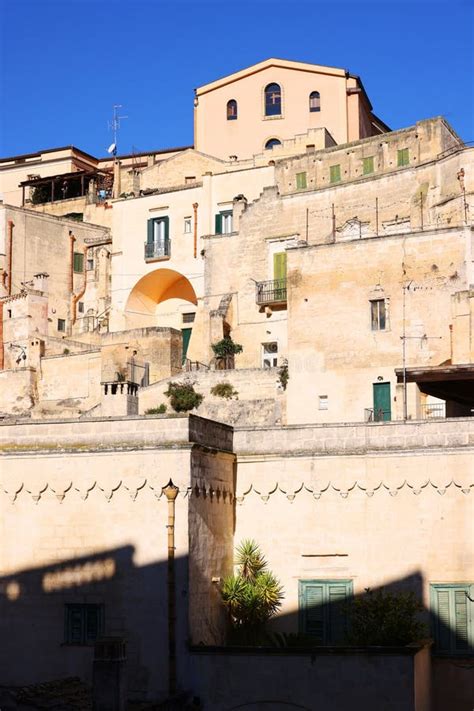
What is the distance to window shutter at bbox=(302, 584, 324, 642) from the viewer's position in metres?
23.6

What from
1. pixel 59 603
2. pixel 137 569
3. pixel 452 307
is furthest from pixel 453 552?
pixel 452 307

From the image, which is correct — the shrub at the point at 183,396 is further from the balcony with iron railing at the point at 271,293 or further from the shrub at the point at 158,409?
the balcony with iron railing at the point at 271,293

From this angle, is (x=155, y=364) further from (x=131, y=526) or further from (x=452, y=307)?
(x=131, y=526)

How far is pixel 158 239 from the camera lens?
5203cm

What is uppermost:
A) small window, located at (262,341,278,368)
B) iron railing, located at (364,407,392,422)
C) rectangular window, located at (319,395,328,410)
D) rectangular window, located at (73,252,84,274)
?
rectangular window, located at (73,252,84,274)

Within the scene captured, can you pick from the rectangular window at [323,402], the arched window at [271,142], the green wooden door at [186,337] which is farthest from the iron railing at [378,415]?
the arched window at [271,142]

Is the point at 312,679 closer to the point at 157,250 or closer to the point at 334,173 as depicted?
the point at 334,173

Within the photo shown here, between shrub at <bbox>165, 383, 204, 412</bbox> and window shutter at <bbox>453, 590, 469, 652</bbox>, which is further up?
shrub at <bbox>165, 383, 204, 412</bbox>

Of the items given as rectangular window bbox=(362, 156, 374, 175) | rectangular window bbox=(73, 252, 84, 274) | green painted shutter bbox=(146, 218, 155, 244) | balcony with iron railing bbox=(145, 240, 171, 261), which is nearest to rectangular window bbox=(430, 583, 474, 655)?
rectangular window bbox=(362, 156, 374, 175)

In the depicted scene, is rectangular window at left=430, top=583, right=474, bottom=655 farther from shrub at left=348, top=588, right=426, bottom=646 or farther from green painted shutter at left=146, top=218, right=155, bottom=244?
green painted shutter at left=146, top=218, right=155, bottom=244

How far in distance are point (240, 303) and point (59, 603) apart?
2505 cm

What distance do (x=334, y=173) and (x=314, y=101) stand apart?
34.0 feet

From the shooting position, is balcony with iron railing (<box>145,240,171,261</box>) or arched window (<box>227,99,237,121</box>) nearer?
balcony with iron railing (<box>145,240,171,261</box>)

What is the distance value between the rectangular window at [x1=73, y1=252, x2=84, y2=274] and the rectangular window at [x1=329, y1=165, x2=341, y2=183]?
51.0 ft
